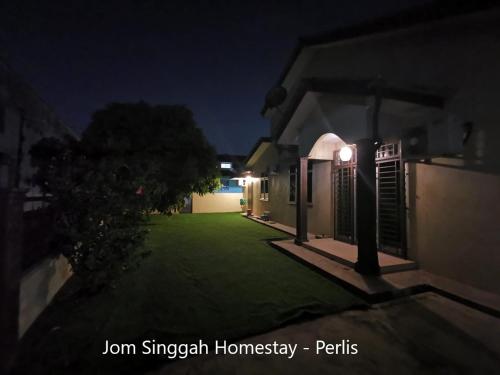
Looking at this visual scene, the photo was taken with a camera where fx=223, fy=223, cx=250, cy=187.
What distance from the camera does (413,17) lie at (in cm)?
445

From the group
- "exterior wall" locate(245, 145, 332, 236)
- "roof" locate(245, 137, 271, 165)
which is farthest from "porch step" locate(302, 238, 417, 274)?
"roof" locate(245, 137, 271, 165)

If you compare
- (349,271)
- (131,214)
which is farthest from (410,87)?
(131,214)

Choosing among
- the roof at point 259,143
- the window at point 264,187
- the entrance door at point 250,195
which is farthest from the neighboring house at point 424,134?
the entrance door at point 250,195

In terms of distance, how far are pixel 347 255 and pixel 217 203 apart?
45.2 feet

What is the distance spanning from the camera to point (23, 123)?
3.52 m

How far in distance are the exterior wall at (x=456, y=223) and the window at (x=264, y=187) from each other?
28.3ft

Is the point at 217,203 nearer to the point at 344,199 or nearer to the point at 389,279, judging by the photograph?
the point at 344,199

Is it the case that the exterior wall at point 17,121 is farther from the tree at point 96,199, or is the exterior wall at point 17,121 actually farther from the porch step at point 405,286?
the porch step at point 405,286

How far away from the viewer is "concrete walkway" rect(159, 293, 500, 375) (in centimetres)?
220

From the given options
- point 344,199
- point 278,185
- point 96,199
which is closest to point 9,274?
point 96,199

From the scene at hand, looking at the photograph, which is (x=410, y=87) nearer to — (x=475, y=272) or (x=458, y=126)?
(x=458, y=126)

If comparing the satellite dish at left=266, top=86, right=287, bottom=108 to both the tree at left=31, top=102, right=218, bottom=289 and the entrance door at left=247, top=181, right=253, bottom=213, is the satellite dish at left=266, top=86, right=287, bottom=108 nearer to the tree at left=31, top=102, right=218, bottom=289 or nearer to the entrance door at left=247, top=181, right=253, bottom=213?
the tree at left=31, top=102, right=218, bottom=289

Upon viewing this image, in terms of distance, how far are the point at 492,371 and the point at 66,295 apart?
545 centimetres

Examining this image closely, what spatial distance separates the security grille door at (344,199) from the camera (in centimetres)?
629
